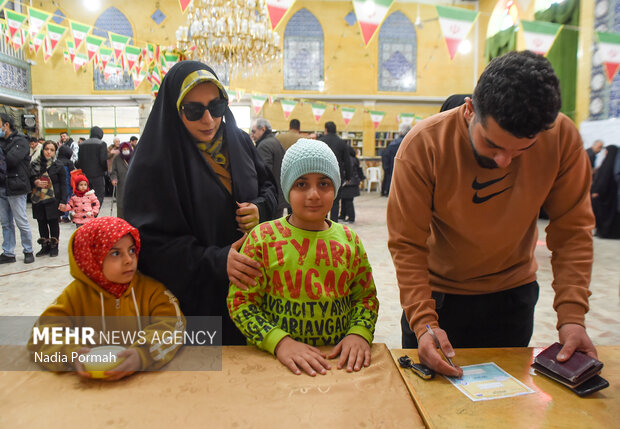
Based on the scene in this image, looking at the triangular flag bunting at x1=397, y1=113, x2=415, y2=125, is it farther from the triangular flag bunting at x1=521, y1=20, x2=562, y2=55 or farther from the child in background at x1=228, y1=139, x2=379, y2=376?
the child in background at x1=228, y1=139, x2=379, y2=376

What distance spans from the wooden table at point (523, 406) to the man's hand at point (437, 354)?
3 cm

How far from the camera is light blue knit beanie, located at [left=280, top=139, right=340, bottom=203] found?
1.32 meters

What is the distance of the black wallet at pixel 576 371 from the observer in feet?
3.47

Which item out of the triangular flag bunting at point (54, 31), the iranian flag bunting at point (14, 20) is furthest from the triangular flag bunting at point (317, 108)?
the iranian flag bunting at point (14, 20)

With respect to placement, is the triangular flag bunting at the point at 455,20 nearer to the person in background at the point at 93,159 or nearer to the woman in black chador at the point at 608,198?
the woman in black chador at the point at 608,198

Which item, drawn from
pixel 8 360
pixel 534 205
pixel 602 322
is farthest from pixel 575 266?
pixel 602 322

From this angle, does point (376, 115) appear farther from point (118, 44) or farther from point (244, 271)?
point (244, 271)

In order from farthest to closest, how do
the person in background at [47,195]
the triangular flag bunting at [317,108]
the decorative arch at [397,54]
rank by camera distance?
the decorative arch at [397,54] → the triangular flag bunting at [317,108] → the person in background at [47,195]

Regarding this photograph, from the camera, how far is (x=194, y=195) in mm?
1503

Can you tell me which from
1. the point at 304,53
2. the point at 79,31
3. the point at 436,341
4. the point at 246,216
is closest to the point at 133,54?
the point at 79,31

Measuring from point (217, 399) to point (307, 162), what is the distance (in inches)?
28.1

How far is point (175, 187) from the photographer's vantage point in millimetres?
1440

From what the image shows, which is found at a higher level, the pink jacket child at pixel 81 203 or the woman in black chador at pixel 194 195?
the woman in black chador at pixel 194 195

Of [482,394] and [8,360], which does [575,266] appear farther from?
[8,360]
